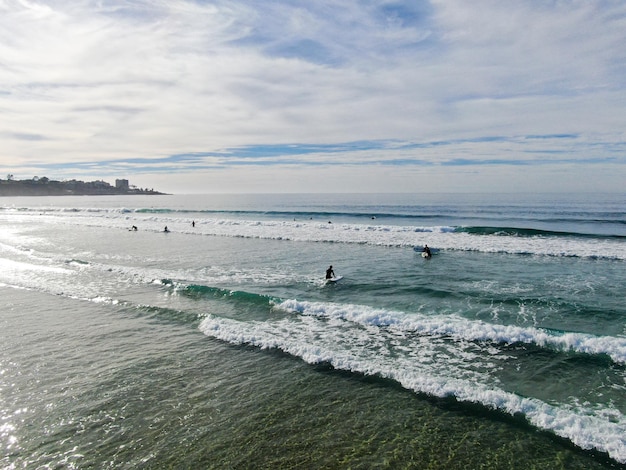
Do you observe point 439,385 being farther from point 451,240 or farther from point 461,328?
point 451,240

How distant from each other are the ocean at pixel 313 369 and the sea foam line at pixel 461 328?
0.07m

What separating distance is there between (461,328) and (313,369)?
600cm

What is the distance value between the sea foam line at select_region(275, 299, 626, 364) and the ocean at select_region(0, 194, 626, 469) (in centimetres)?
7

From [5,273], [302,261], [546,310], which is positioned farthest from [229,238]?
[546,310]

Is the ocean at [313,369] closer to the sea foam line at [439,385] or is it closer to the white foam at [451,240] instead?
the sea foam line at [439,385]

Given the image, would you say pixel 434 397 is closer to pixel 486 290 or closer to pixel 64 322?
pixel 486 290

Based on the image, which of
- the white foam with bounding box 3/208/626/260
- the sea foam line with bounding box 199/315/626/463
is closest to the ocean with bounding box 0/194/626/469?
the sea foam line with bounding box 199/315/626/463

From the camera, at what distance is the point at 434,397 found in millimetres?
9438

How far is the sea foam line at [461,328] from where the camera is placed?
12023 millimetres

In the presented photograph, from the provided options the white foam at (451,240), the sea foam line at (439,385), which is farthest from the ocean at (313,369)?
the white foam at (451,240)

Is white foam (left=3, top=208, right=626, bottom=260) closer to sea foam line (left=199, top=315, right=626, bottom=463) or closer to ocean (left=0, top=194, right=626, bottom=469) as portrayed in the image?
ocean (left=0, top=194, right=626, bottom=469)

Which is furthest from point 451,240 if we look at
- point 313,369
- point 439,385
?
point 313,369

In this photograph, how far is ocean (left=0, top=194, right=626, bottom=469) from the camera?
7586mm

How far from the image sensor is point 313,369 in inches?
432
